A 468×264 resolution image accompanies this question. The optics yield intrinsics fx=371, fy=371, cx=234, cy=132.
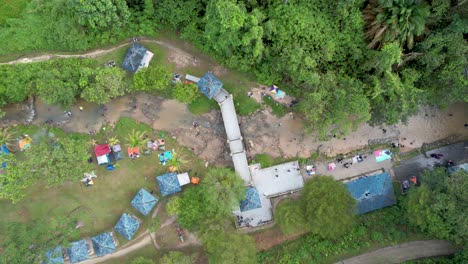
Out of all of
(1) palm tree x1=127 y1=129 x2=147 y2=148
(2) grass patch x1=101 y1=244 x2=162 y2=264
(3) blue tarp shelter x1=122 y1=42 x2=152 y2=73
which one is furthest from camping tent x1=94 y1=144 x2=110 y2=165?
(2) grass patch x1=101 y1=244 x2=162 y2=264

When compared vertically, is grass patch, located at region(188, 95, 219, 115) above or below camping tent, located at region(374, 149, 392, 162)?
above

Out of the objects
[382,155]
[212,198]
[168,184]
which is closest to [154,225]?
[168,184]

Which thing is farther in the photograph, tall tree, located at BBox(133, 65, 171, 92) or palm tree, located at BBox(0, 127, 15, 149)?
palm tree, located at BBox(0, 127, 15, 149)

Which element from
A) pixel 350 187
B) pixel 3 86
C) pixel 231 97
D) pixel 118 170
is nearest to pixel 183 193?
pixel 118 170

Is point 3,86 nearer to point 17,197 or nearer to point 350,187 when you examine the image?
point 17,197

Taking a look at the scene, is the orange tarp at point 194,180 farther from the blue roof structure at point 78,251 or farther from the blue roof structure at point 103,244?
the blue roof structure at point 78,251

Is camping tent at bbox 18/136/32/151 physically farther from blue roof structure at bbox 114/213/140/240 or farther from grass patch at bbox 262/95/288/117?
grass patch at bbox 262/95/288/117
